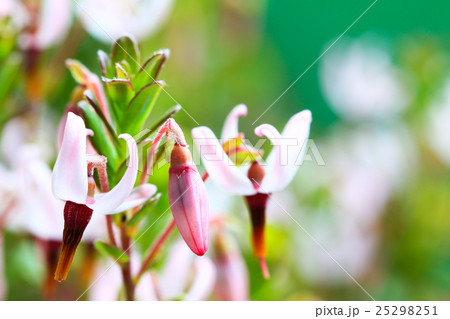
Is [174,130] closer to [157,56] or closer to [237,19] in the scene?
[157,56]

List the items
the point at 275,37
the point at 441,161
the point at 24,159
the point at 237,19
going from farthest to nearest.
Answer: the point at 275,37 < the point at 237,19 < the point at 441,161 < the point at 24,159

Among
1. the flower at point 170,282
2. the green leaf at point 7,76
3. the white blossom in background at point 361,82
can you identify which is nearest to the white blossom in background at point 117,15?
the green leaf at point 7,76

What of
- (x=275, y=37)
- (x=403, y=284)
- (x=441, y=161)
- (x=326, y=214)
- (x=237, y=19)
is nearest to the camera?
(x=403, y=284)

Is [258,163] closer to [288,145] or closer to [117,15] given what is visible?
[288,145]

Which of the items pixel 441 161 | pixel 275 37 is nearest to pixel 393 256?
pixel 441 161

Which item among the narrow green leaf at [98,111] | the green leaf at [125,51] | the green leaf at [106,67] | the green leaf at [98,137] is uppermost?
the green leaf at [125,51]

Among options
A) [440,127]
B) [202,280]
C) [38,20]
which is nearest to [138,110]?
[202,280]

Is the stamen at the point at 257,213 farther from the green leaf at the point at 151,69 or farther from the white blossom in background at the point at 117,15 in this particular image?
the white blossom in background at the point at 117,15
